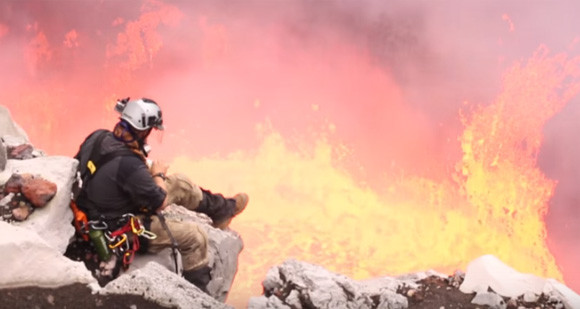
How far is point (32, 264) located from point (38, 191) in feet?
4.22

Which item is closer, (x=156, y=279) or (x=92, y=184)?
(x=156, y=279)

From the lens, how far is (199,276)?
7512 millimetres

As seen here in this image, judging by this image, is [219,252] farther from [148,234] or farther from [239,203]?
[148,234]

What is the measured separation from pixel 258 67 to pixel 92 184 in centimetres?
2048

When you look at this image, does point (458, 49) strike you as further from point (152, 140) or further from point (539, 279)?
point (539, 279)

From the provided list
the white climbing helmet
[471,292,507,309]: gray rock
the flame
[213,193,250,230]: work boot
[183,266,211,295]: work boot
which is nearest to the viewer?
the white climbing helmet

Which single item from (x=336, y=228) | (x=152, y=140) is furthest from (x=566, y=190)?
(x=152, y=140)

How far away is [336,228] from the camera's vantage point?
70.2 feet

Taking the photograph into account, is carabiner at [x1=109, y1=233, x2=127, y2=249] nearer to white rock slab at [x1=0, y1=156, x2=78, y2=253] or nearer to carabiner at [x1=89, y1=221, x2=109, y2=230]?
carabiner at [x1=89, y1=221, x2=109, y2=230]

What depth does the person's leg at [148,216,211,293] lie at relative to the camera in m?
7.19

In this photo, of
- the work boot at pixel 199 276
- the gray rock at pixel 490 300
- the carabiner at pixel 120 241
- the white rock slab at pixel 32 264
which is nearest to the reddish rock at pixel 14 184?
the white rock slab at pixel 32 264

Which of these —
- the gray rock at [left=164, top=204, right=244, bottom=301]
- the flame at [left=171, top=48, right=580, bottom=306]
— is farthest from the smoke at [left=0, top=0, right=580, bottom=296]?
the gray rock at [left=164, top=204, right=244, bottom=301]

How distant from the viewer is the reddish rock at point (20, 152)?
8288 mm

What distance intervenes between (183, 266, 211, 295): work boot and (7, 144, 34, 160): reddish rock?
10.2ft
